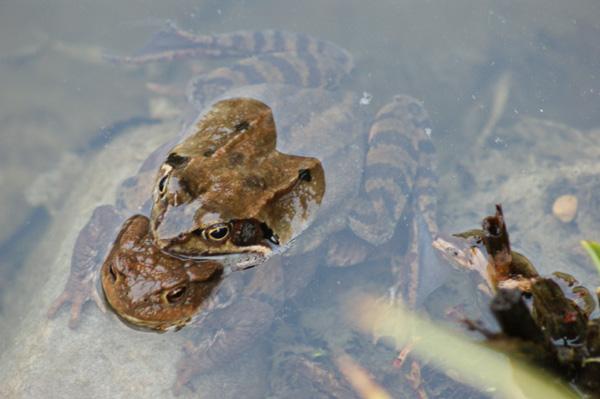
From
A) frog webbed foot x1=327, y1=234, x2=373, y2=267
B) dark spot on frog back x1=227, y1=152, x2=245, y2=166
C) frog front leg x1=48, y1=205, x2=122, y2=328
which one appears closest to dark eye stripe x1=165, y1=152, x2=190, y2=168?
dark spot on frog back x1=227, y1=152, x2=245, y2=166

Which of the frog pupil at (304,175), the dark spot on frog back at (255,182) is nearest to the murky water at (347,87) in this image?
the frog pupil at (304,175)

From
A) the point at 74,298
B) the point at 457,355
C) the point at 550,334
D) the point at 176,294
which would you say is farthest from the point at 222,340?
the point at 550,334

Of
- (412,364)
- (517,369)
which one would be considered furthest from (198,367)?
(517,369)

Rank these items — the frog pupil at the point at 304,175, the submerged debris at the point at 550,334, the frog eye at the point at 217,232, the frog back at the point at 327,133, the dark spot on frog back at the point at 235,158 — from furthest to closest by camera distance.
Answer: the frog back at the point at 327,133
the frog pupil at the point at 304,175
the dark spot on frog back at the point at 235,158
the frog eye at the point at 217,232
the submerged debris at the point at 550,334

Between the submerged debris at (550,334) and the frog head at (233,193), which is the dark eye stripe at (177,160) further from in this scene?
the submerged debris at (550,334)

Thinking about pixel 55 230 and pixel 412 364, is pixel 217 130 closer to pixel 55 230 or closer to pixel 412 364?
pixel 412 364

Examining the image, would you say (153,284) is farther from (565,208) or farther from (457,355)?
(565,208)
